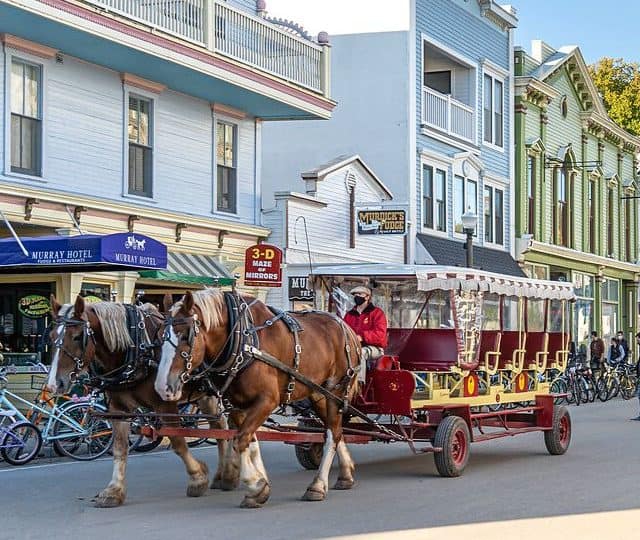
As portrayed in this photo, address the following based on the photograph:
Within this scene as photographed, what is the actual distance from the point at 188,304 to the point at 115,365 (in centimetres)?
115

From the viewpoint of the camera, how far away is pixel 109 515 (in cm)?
1037

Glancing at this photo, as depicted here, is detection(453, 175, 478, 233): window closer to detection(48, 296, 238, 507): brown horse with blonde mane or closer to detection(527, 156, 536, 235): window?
detection(527, 156, 536, 235): window

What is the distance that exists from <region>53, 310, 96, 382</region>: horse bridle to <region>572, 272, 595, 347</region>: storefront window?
109ft

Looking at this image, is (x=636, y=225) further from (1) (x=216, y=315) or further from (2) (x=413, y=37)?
(1) (x=216, y=315)

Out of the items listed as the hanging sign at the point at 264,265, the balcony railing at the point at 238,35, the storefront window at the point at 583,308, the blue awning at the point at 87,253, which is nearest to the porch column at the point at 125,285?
the hanging sign at the point at 264,265

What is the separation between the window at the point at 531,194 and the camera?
38.8 metres

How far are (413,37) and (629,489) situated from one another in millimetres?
20102

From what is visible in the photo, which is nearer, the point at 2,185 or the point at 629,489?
the point at 629,489

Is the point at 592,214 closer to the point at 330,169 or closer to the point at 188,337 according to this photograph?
the point at 330,169

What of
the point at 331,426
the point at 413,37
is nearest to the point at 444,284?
the point at 331,426

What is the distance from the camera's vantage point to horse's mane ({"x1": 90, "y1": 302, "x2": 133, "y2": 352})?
1095 cm

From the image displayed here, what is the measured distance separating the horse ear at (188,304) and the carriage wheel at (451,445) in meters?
3.77

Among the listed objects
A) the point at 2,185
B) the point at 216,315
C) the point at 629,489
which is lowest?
the point at 629,489

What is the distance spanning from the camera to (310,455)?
1389 cm
